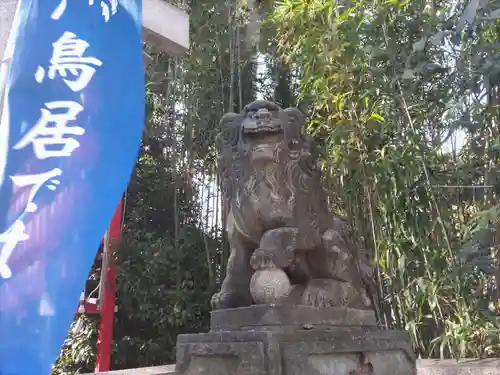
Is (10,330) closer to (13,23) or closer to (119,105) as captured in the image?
(119,105)

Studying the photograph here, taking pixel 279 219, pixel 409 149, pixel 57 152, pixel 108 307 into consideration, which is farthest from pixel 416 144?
pixel 108 307

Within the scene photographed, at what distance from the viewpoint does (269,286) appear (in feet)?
6.28

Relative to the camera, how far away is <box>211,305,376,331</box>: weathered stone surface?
1835 mm

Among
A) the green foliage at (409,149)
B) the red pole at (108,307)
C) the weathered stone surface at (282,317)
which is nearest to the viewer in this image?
the weathered stone surface at (282,317)

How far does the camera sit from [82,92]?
217 centimetres

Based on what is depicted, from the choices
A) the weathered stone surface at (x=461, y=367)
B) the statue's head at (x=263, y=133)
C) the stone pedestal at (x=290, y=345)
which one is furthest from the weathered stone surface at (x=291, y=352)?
the statue's head at (x=263, y=133)

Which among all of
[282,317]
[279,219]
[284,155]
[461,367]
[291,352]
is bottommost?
[461,367]

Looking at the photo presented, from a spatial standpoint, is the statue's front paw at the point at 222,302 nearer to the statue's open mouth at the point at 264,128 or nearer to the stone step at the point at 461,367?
the statue's open mouth at the point at 264,128

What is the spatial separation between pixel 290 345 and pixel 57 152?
3.67 ft

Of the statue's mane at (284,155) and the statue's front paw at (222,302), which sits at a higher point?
the statue's mane at (284,155)

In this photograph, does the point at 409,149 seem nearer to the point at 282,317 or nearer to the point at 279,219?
the point at 279,219

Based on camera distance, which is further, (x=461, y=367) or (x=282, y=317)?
(x=461, y=367)

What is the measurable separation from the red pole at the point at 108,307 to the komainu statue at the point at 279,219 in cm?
285

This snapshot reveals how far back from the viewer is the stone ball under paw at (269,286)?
6.24 feet
